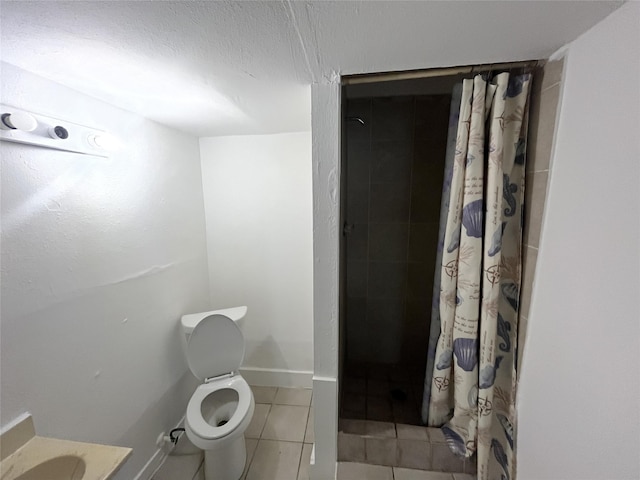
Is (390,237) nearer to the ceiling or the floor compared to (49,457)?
nearer to the ceiling

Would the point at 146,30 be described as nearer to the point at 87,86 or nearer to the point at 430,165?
the point at 87,86

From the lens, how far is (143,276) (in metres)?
1.37

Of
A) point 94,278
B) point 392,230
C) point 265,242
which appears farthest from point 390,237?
point 94,278

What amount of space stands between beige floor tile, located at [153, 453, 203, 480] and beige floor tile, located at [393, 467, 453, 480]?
116 cm

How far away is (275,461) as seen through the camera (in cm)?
148

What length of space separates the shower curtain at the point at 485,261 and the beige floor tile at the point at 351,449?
49 centimetres

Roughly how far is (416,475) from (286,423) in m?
0.88

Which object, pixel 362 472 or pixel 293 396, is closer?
pixel 362 472

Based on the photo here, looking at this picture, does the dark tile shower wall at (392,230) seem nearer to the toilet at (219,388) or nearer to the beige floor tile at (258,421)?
the beige floor tile at (258,421)

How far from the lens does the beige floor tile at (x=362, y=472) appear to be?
4.19 feet

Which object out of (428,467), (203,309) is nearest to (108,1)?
(203,309)

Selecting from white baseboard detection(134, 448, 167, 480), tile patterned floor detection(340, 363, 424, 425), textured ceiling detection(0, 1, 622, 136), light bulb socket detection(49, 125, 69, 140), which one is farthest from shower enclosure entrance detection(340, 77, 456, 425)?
light bulb socket detection(49, 125, 69, 140)

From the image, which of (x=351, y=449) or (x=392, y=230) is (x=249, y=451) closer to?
(x=351, y=449)

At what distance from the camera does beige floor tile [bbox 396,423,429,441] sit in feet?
4.38
